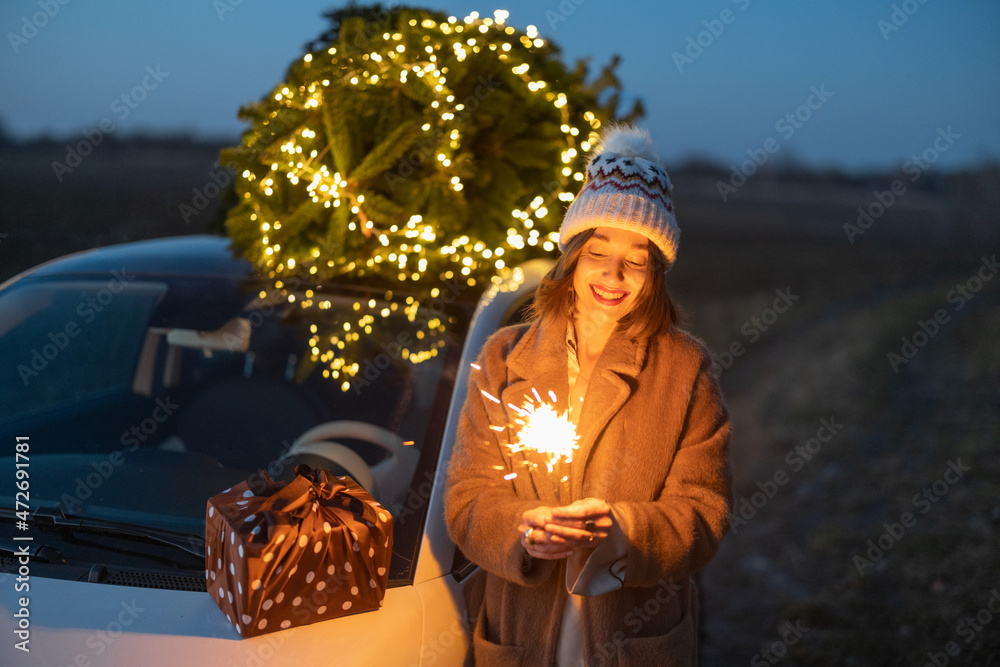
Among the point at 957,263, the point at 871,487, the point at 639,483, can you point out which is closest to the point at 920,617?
the point at 871,487

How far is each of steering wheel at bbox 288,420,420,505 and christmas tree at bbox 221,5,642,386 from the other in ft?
0.74

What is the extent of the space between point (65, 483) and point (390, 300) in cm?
125

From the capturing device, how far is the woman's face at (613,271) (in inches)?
86.5

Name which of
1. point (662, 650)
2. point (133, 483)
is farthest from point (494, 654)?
point (133, 483)

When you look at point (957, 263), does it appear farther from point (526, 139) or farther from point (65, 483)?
point (65, 483)

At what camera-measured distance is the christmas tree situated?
3.12m

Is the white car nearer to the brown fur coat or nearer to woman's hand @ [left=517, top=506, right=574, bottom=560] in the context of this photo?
the brown fur coat

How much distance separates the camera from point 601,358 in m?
2.24

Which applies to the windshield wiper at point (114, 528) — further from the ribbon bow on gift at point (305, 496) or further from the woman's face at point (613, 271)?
the woman's face at point (613, 271)

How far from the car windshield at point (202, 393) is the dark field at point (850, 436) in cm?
108

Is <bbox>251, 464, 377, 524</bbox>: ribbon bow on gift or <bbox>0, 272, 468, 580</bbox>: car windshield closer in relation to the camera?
<bbox>251, 464, 377, 524</bbox>: ribbon bow on gift

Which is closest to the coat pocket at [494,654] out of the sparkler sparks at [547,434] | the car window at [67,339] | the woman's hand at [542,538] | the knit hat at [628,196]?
the woman's hand at [542,538]

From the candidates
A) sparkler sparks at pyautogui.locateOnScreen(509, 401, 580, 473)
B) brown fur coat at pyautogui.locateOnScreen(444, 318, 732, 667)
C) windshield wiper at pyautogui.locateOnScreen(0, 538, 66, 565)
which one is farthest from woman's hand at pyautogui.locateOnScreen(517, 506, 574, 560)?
windshield wiper at pyautogui.locateOnScreen(0, 538, 66, 565)

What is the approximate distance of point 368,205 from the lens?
3.11 meters
